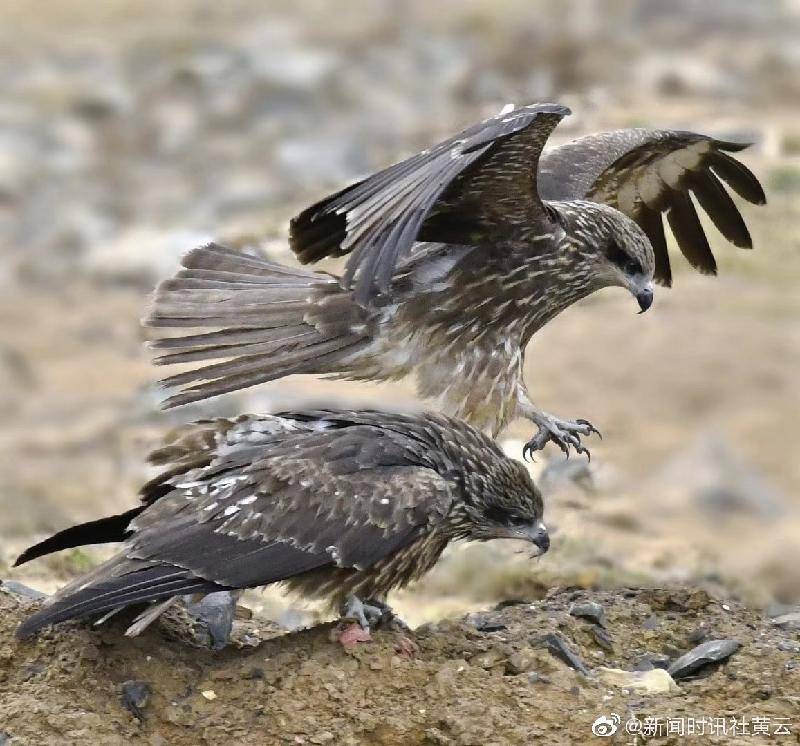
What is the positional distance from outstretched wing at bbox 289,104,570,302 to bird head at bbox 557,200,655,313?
0.22m

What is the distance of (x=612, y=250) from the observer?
7602 millimetres

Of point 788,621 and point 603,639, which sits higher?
point 603,639

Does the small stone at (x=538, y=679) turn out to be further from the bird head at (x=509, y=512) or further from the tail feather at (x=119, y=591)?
the tail feather at (x=119, y=591)

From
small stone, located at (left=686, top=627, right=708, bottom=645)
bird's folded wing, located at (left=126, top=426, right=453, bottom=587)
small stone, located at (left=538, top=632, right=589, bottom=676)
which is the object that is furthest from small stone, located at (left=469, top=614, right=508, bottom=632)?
small stone, located at (left=686, top=627, right=708, bottom=645)

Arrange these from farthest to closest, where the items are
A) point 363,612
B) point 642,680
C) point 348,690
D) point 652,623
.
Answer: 1. point 652,623
2. point 642,680
3. point 363,612
4. point 348,690

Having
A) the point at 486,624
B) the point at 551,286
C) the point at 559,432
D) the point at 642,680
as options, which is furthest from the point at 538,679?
the point at 551,286

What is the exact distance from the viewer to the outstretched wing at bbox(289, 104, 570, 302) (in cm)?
616

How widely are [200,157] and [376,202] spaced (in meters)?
13.2

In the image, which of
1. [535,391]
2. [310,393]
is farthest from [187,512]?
[535,391]

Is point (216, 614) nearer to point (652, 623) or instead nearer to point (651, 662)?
point (651, 662)

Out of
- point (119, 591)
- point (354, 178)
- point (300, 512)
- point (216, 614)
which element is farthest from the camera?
point (354, 178)

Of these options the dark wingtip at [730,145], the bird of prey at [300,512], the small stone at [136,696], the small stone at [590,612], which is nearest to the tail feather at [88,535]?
the bird of prey at [300,512]

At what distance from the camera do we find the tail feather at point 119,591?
523 centimetres

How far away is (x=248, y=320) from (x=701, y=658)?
2.55 metres
